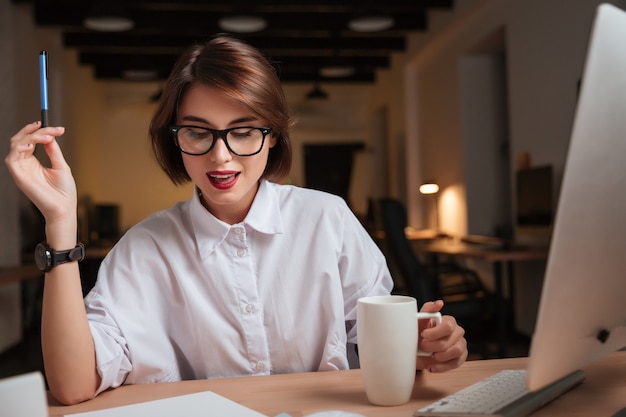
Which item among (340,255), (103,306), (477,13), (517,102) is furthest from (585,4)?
(103,306)

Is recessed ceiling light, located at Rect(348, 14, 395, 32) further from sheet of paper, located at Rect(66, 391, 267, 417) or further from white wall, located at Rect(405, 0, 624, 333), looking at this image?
sheet of paper, located at Rect(66, 391, 267, 417)

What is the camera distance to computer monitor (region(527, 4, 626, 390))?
63 centimetres

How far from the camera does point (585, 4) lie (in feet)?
14.4

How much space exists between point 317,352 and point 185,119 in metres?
0.53

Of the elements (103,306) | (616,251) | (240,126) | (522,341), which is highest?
(240,126)

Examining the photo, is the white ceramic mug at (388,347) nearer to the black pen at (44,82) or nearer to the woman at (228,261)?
the woman at (228,261)

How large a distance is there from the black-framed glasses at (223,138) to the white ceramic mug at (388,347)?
43 cm

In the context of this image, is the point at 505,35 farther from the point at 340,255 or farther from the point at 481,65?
the point at 340,255

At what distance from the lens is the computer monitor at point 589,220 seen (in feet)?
2.08

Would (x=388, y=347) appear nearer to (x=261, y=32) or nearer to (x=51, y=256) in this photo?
(x=51, y=256)

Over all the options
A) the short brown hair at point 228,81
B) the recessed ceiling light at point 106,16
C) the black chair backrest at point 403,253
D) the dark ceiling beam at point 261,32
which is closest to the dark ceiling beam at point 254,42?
the dark ceiling beam at point 261,32

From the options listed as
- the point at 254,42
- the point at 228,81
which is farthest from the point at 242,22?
the point at 228,81

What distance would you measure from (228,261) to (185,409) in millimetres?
433

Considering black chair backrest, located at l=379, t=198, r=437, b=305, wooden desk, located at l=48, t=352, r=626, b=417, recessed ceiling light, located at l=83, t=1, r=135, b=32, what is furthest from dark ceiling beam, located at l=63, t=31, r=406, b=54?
wooden desk, located at l=48, t=352, r=626, b=417
